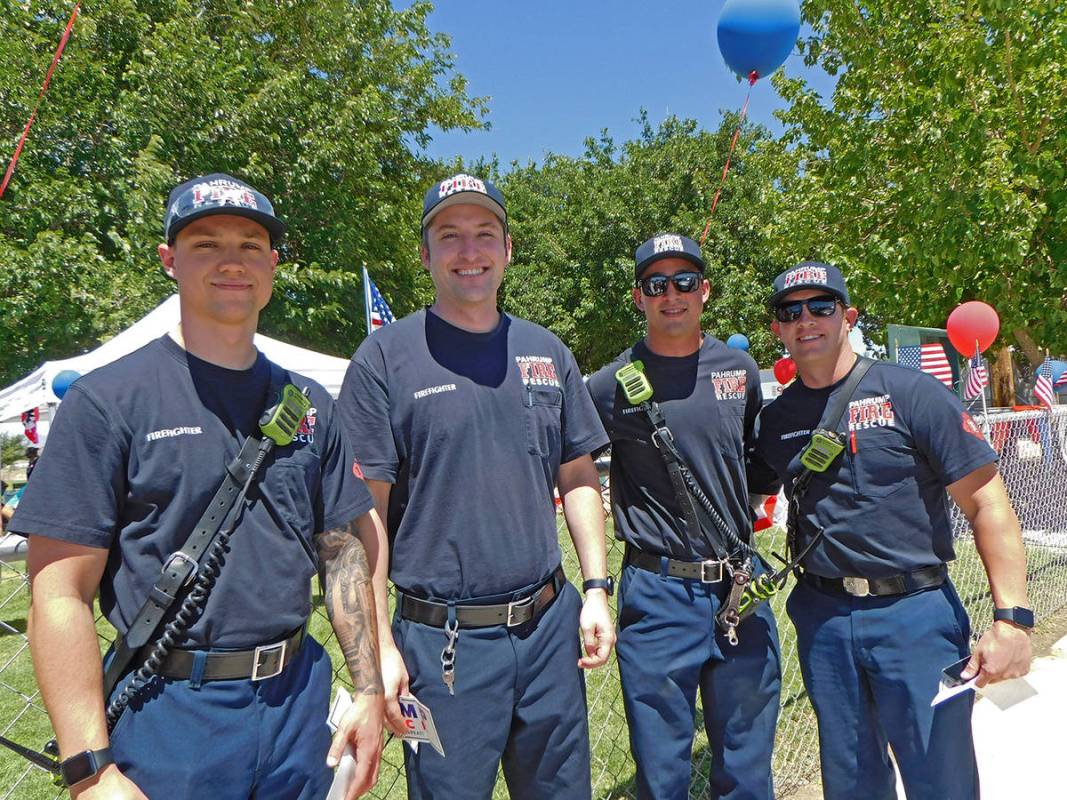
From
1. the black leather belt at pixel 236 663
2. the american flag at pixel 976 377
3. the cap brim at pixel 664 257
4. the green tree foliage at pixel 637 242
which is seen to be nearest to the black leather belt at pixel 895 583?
the cap brim at pixel 664 257

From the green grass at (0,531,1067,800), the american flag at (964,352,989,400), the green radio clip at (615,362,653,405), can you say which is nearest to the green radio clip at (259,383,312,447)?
the green grass at (0,531,1067,800)

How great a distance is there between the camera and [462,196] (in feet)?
7.95

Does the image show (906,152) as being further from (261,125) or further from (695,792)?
(261,125)

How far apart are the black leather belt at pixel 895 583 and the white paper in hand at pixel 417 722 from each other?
5.45ft

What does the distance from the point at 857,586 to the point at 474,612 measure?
1.53 metres

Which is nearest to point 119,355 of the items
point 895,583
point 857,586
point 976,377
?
point 857,586

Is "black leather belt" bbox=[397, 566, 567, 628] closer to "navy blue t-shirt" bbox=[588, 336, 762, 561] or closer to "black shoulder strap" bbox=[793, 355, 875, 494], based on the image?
"navy blue t-shirt" bbox=[588, 336, 762, 561]

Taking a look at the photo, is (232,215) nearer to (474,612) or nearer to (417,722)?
(474,612)

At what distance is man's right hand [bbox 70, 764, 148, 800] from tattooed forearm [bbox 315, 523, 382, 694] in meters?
0.57

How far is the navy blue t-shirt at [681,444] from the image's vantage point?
2932mm

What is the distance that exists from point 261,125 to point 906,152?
40.6 feet

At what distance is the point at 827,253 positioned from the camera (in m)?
12.1

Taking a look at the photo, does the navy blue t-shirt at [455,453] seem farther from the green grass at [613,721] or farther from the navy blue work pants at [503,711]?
the green grass at [613,721]

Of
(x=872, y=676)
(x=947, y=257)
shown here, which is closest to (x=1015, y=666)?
(x=872, y=676)
